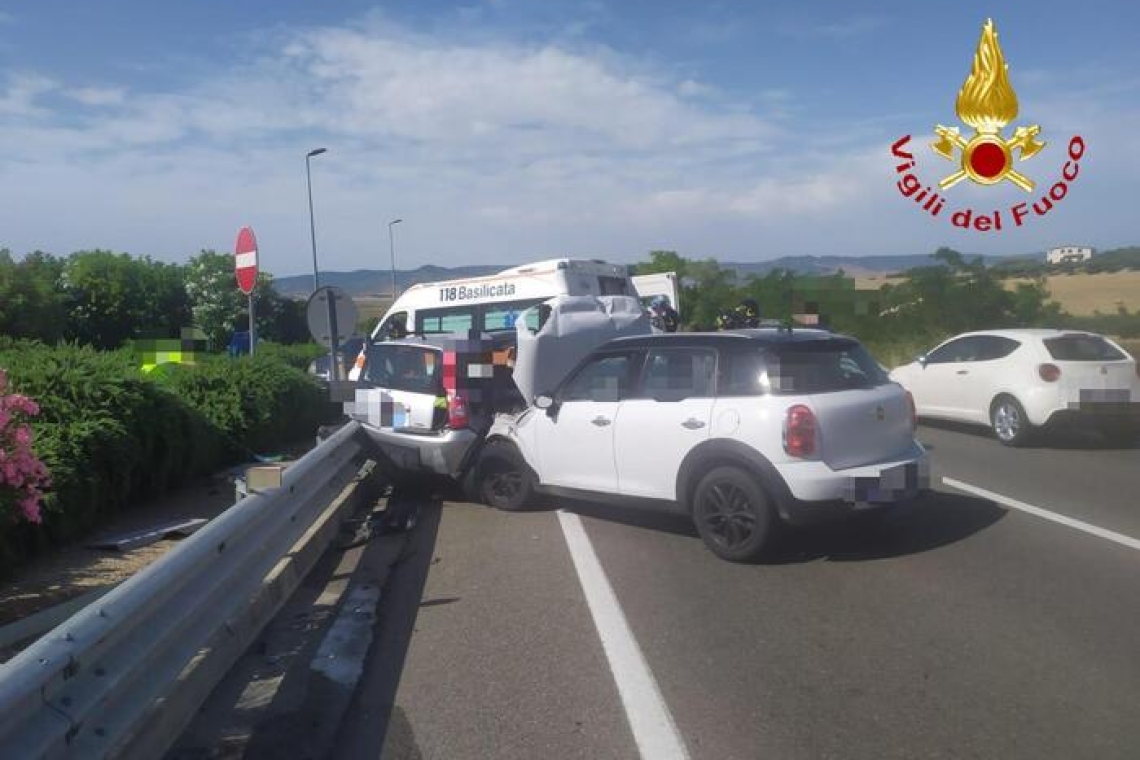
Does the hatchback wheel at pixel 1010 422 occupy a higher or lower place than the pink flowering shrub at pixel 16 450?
lower

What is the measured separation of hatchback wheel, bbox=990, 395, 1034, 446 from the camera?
39.3 ft

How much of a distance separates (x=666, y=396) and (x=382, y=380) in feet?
13.0

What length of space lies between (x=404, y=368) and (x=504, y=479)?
1916 mm

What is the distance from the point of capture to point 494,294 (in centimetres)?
1639

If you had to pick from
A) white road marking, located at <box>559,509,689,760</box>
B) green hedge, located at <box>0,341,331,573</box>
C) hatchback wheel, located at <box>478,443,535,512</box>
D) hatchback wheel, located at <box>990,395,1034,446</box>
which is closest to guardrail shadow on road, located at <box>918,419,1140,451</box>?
hatchback wheel, located at <box>990,395,1034,446</box>

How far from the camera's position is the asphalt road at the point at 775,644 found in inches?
155

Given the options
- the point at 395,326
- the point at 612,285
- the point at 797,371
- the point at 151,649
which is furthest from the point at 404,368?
the point at 395,326

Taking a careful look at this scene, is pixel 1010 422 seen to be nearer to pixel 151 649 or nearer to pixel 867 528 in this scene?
pixel 867 528

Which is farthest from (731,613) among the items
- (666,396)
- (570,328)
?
(570,328)

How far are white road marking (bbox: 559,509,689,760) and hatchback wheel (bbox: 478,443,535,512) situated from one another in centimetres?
164

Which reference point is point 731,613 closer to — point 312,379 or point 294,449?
point 294,449

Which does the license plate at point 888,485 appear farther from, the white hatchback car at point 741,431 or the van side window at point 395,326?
the van side window at point 395,326

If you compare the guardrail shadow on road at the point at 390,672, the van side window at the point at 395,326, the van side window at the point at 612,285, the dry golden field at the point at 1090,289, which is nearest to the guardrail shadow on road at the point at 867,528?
the guardrail shadow on road at the point at 390,672

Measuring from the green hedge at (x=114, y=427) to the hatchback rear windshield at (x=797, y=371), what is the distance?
15.8 feet
